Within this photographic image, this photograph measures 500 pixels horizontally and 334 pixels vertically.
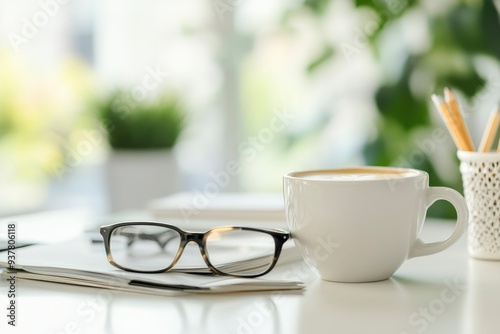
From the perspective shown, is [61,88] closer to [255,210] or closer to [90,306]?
[255,210]

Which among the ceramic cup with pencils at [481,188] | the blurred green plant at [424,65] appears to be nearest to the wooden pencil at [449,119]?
the ceramic cup with pencils at [481,188]

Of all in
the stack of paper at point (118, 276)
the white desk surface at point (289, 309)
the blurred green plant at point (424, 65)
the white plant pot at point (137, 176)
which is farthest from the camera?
the white plant pot at point (137, 176)

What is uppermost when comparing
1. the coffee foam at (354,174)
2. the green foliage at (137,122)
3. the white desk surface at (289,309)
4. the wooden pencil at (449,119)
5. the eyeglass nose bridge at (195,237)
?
the green foliage at (137,122)

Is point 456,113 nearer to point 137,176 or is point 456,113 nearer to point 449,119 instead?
point 449,119

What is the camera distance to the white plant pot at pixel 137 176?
215 centimetres

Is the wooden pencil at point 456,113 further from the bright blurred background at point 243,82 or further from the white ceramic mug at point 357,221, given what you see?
the bright blurred background at point 243,82

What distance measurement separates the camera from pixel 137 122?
2215 mm

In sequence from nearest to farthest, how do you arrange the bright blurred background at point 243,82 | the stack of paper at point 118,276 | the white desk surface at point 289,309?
the white desk surface at point 289,309 < the stack of paper at point 118,276 < the bright blurred background at point 243,82

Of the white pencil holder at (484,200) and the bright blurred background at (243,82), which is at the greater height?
the bright blurred background at (243,82)

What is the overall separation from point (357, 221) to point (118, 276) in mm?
232

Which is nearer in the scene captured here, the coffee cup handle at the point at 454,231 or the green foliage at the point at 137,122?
the coffee cup handle at the point at 454,231

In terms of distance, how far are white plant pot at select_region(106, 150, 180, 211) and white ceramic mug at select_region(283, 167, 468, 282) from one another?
1436mm

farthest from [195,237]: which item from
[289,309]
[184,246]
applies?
[289,309]

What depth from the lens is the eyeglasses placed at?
2.41ft
